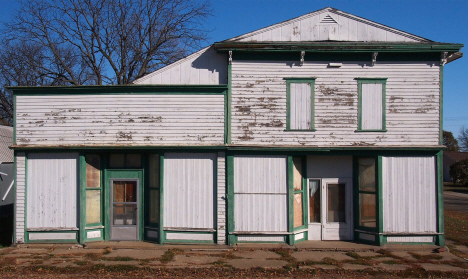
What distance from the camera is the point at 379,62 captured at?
38.7 ft

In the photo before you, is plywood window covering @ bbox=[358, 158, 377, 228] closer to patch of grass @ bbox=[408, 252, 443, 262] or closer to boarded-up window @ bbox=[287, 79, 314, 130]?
patch of grass @ bbox=[408, 252, 443, 262]

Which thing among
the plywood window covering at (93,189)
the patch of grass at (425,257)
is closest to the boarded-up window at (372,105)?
the patch of grass at (425,257)

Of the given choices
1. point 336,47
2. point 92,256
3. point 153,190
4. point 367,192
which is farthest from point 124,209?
point 336,47

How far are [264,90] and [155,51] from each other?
17837 millimetres

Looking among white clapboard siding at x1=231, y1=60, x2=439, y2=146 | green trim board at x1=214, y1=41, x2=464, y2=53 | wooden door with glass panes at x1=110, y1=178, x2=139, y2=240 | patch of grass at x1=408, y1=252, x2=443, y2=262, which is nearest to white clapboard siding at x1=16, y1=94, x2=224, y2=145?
white clapboard siding at x1=231, y1=60, x2=439, y2=146

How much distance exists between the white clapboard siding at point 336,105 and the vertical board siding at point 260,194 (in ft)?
2.10

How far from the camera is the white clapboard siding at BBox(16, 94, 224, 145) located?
38.1 ft

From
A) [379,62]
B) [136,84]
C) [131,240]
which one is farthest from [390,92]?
[131,240]

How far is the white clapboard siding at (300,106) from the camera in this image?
1166 centimetres

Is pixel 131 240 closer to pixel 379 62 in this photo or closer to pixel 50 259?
pixel 50 259

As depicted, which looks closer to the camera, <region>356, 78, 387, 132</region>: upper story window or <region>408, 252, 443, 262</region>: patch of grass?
<region>408, 252, 443, 262</region>: patch of grass

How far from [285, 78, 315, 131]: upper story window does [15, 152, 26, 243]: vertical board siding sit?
7.94m

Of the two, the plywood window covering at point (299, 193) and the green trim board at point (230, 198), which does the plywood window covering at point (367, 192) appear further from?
the green trim board at point (230, 198)

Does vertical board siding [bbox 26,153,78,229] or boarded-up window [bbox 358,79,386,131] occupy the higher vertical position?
boarded-up window [bbox 358,79,386,131]
